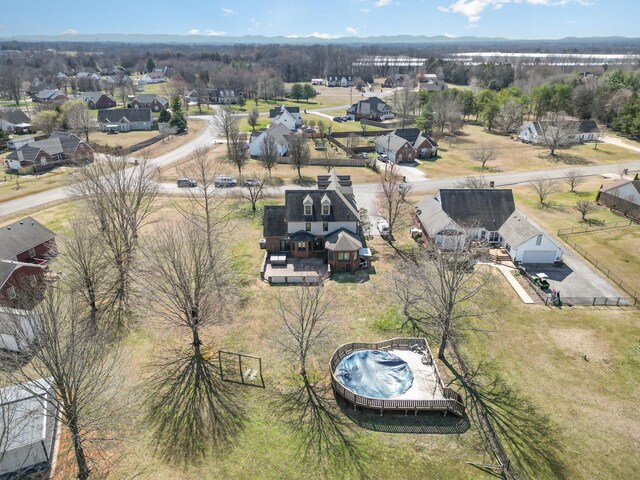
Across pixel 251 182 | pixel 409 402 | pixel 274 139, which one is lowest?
pixel 409 402

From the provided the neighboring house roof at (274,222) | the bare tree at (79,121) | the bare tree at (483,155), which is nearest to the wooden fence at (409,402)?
the neighboring house roof at (274,222)

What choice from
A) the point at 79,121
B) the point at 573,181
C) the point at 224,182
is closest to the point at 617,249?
the point at 573,181

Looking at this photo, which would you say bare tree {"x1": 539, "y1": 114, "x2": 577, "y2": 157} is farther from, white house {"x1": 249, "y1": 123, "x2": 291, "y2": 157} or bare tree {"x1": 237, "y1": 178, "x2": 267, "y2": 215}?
bare tree {"x1": 237, "y1": 178, "x2": 267, "y2": 215}

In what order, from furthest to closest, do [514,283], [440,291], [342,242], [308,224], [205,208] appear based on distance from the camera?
[205,208] → [308,224] → [342,242] → [514,283] → [440,291]

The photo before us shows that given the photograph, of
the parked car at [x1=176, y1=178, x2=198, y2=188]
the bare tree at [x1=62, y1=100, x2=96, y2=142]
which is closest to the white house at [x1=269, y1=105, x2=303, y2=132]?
the bare tree at [x1=62, y1=100, x2=96, y2=142]

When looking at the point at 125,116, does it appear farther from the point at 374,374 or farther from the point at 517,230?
the point at 374,374

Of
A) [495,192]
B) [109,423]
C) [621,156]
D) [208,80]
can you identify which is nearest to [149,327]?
[109,423]
